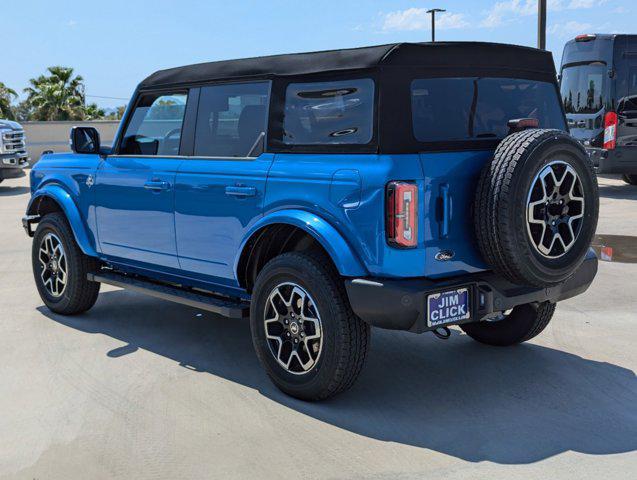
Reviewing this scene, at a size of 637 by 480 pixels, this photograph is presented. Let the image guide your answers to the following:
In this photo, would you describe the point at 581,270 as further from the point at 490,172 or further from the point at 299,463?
the point at 299,463

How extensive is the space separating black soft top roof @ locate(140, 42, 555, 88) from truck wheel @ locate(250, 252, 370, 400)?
1.08m

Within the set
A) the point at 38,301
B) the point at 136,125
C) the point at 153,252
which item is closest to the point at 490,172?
the point at 153,252

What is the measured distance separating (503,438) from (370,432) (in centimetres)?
66

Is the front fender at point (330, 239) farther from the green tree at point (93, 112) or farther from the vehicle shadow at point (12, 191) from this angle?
the green tree at point (93, 112)

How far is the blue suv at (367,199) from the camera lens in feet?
13.2

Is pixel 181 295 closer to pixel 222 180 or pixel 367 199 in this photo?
pixel 222 180

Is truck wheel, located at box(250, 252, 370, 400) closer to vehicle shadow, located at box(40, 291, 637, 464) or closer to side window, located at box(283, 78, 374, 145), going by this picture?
vehicle shadow, located at box(40, 291, 637, 464)

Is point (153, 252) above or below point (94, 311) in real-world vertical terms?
above

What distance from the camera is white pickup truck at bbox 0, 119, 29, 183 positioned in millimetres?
17969

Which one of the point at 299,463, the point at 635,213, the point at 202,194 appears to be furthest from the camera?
the point at 635,213

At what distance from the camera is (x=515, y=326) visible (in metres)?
5.32

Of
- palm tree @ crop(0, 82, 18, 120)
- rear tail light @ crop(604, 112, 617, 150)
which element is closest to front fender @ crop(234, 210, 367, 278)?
rear tail light @ crop(604, 112, 617, 150)

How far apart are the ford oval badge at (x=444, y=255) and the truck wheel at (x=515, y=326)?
121 centimetres

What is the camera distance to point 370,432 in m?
4.05
